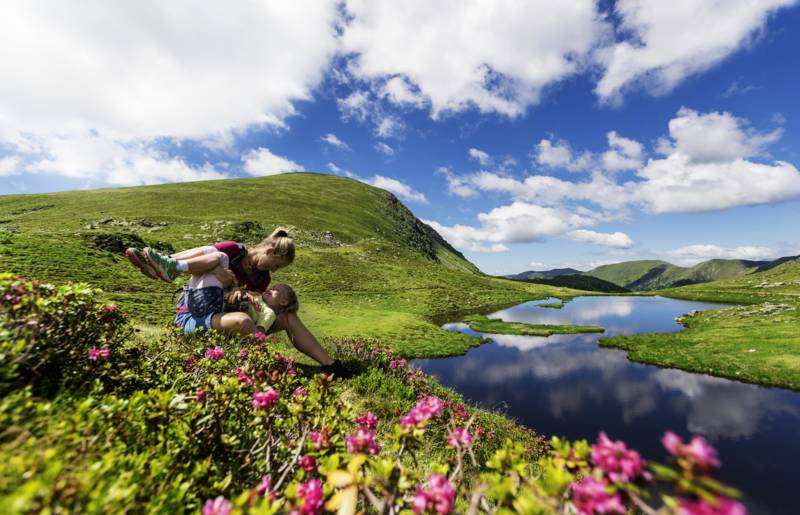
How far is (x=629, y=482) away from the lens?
76.1 inches

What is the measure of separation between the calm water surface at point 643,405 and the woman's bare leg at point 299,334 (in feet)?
44.4

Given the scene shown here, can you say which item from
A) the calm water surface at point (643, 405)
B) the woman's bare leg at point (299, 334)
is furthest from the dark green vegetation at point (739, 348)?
the woman's bare leg at point (299, 334)

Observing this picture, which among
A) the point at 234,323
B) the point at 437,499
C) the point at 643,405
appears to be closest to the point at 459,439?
the point at 437,499

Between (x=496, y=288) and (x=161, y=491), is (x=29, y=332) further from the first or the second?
(x=496, y=288)

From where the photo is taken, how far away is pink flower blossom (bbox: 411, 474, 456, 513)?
216cm

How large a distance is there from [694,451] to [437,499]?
4.82 ft

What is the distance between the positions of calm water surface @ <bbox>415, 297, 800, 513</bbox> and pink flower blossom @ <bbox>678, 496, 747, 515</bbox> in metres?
16.5

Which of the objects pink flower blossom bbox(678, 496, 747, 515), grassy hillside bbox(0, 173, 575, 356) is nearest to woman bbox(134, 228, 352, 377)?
pink flower blossom bbox(678, 496, 747, 515)

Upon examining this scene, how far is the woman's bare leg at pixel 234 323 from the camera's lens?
6727 mm

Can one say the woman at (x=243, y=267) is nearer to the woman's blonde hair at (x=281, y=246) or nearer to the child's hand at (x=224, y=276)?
the woman's blonde hair at (x=281, y=246)

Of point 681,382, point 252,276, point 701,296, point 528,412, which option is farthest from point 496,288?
point 252,276

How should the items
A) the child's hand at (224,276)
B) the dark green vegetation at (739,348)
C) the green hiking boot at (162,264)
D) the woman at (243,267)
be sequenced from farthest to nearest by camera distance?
the dark green vegetation at (739,348)
the child's hand at (224,276)
the woman at (243,267)
the green hiking boot at (162,264)

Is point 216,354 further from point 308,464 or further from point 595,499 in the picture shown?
point 595,499

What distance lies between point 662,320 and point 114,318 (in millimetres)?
69828
